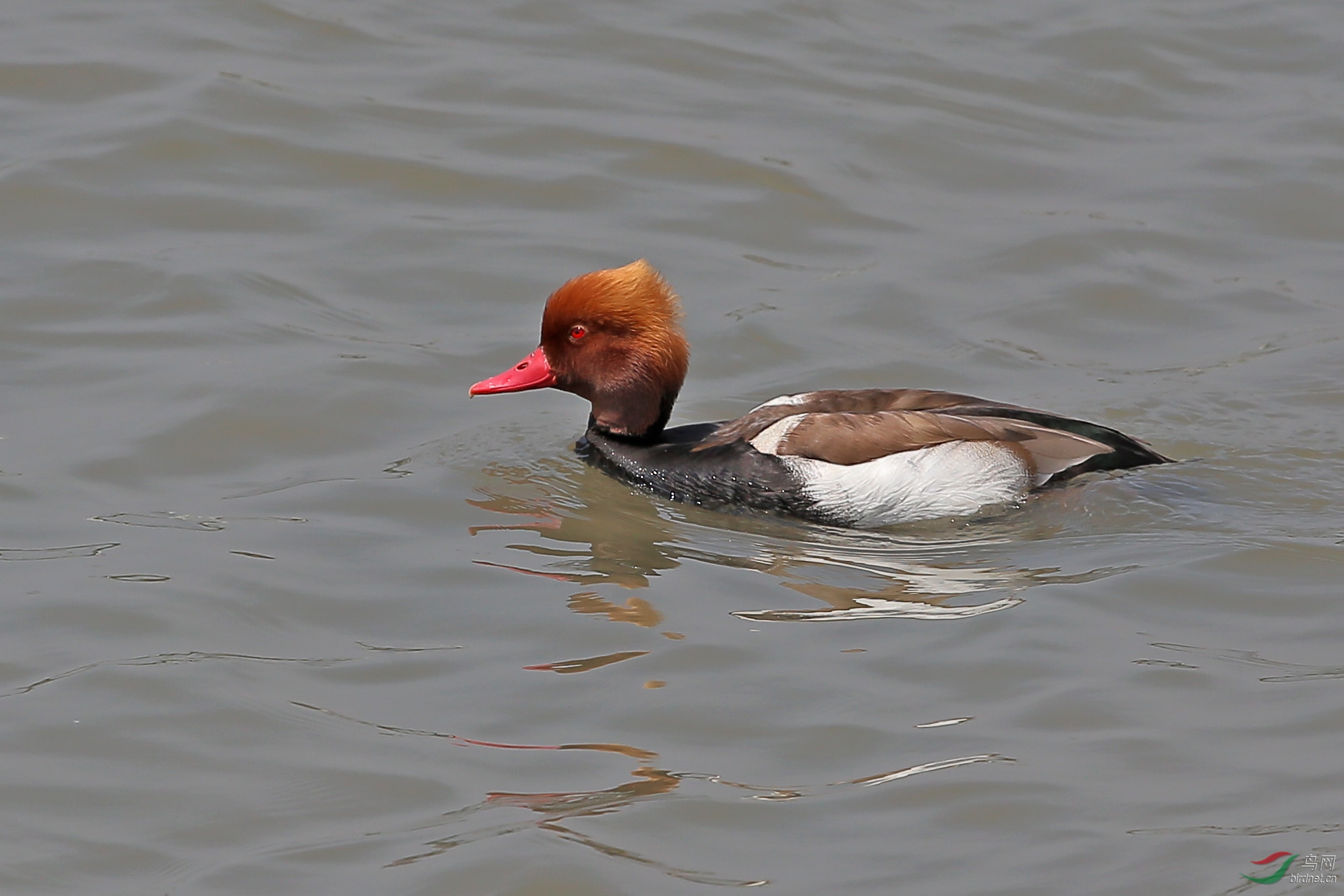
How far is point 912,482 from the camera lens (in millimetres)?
7668

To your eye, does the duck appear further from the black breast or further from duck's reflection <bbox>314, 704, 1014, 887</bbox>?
duck's reflection <bbox>314, 704, 1014, 887</bbox>

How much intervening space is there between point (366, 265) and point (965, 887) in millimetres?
6346

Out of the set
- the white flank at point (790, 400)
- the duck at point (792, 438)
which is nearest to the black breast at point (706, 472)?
the duck at point (792, 438)

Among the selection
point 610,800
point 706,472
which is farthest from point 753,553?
point 610,800

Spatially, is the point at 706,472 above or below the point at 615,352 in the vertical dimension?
below

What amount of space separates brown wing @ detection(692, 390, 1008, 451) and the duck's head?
→ 1.24 ft

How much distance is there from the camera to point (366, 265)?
32.5 ft

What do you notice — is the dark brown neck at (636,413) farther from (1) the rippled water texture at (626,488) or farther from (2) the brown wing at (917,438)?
(2) the brown wing at (917,438)

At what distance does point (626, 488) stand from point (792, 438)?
848 mm

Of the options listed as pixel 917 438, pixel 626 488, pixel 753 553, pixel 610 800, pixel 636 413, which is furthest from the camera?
pixel 636 413

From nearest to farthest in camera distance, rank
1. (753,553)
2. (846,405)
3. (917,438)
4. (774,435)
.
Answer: (753,553)
(917,438)
(774,435)
(846,405)

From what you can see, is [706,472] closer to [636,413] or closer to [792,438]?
[792,438]

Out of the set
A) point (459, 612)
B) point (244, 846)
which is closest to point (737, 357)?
point (459, 612)

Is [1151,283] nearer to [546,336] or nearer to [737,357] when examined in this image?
[737,357]
